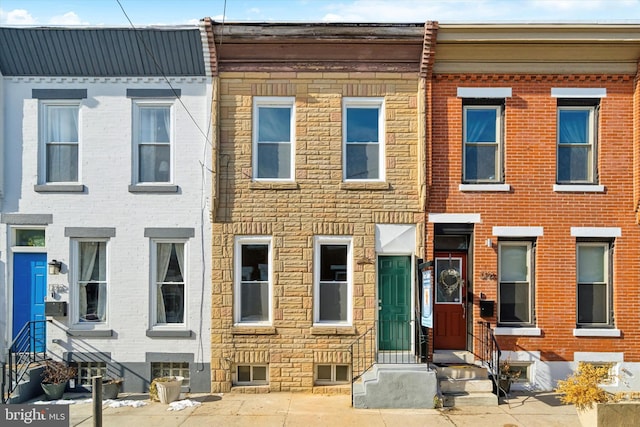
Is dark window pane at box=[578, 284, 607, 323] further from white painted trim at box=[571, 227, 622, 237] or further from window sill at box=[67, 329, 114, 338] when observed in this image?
window sill at box=[67, 329, 114, 338]

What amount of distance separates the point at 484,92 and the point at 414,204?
2.72 metres

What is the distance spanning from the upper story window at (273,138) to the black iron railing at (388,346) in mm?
3627

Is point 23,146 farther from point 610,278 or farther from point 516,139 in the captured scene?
point 610,278

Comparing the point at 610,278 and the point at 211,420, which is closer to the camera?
the point at 211,420

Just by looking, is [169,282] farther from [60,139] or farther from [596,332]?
[596,332]

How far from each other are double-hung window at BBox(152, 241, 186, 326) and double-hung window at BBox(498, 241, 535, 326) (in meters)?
6.60

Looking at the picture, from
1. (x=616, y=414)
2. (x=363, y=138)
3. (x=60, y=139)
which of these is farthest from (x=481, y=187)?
(x=60, y=139)

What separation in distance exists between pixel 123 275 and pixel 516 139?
855 centimetres

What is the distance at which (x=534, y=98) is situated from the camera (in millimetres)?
9891

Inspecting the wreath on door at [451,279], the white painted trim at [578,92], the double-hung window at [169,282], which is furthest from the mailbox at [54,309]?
the white painted trim at [578,92]

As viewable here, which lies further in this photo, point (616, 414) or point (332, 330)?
point (332, 330)

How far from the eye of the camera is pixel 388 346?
32.4 feet

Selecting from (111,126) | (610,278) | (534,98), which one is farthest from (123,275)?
(610,278)

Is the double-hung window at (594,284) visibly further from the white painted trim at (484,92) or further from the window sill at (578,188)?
the white painted trim at (484,92)
